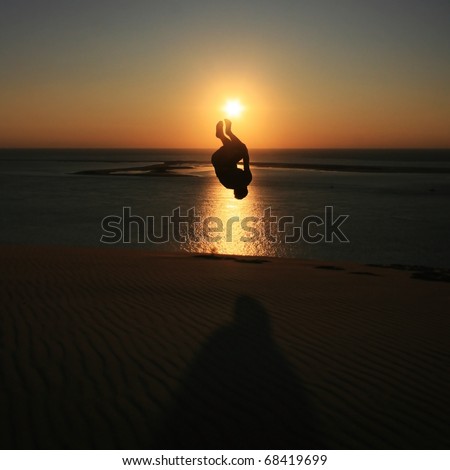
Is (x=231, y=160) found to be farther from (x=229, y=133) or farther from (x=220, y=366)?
(x=220, y=366)

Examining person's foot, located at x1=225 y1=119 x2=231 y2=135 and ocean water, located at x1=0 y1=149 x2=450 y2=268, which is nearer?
person's foot, located at x1=225 y1=119 x2=231 y2=135

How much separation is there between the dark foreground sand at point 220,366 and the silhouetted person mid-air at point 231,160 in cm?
213

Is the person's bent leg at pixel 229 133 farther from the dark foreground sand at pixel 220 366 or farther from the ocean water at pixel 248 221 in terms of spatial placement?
the ocean water at pixel 248 221

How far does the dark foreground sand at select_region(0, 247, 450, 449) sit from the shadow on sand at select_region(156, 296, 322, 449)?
0.7 inches

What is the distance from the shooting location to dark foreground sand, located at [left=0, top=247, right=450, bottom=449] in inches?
194

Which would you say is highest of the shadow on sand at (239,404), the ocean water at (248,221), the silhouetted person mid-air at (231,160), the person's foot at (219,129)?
the ocean water at (248,221)

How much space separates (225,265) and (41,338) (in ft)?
27.4

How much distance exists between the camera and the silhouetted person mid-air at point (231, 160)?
433 inches

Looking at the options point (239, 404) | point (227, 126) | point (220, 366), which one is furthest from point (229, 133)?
point (239, 404)

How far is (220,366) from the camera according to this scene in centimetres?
644

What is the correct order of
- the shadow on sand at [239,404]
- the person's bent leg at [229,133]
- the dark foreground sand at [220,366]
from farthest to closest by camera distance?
1. the person's bent leg at [229,133]
2. the dark foreground sand at [220,366]
3. the shadow on sand at [239,404]

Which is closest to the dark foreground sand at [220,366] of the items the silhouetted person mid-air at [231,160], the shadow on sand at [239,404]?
the shadow on sand at [239,404]

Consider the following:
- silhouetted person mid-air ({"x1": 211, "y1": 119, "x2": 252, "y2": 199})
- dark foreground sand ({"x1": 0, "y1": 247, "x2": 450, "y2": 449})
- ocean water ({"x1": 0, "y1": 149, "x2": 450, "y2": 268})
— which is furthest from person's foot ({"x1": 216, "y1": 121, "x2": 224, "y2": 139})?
ocean water ({"x1": 0, "y1": 149, "x2": 450, "y2": 268})

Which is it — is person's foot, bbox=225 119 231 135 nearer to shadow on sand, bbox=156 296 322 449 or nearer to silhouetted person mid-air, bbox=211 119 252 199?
silhouetted person mid-air, bbox=211 119 252 199
